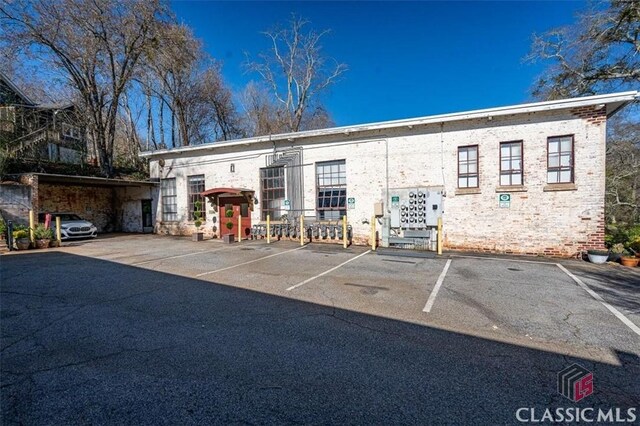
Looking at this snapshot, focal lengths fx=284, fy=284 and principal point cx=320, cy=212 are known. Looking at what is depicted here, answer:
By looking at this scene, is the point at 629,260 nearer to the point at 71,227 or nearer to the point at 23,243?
the point at 23,243

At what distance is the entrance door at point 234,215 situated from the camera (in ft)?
46.4

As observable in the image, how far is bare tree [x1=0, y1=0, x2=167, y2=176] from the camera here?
1486 centimetres

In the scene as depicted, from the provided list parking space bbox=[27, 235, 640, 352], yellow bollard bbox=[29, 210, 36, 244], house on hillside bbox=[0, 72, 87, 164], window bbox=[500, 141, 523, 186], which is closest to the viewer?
parking space bbox=[27, 235, 640, 352]

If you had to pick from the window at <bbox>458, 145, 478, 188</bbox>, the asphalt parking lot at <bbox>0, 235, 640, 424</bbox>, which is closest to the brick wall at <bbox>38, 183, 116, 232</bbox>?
the asphalt parking lot at <bbox>0, 235, 640, 424</bbox>

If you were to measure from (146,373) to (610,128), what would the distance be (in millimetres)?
24673

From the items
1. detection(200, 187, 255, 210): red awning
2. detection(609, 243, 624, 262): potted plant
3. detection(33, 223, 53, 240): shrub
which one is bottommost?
detection(609, 243, 624, 262): potted plant

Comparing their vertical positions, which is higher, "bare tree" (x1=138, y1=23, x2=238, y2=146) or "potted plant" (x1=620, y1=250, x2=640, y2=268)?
"bare tree" (x1=138, y1=23, x2=238, y2=146)

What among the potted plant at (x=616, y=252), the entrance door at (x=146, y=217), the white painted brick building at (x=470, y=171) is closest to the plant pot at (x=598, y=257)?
the potted plant at (x=616, y=252)

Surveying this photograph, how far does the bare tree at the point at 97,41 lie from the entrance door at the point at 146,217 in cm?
312

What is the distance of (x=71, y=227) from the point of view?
519 inches

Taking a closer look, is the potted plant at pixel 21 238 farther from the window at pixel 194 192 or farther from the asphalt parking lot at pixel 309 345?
the window at pixel 194 192

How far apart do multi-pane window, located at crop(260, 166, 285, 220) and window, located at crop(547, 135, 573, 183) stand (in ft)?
33.1

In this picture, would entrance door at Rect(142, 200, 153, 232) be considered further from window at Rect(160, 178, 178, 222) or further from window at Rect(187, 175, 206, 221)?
window at Rect(187, 175, 206, 221)

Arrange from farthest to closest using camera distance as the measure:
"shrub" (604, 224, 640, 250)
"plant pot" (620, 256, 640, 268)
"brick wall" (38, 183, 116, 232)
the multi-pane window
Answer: "brick wall" (38, 183, 116, 232) < the multi-pane window < "shrub" (604, 224, 640, 250) < "plant pot" (620, 256, 640, 268)
